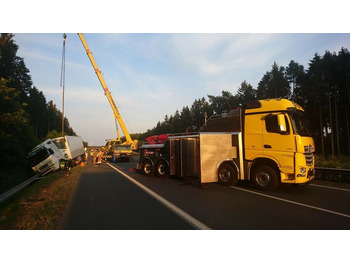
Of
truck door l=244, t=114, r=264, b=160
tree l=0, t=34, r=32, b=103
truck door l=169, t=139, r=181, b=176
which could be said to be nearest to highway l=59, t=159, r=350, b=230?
truck door l=244, t=114, r=264, b=160

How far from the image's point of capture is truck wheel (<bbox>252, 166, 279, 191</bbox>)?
823cm

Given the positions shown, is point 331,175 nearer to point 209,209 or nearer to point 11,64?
point 209,209

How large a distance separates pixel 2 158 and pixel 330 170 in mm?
26304

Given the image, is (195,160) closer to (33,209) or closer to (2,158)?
(33,209)

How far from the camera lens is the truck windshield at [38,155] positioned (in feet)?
59.4

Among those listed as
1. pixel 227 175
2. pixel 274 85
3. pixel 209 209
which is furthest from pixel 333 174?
pixel 274 85

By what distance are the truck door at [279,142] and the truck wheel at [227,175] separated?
5.12 feet

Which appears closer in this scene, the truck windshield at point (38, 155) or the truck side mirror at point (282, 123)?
the truck side mirror at point (282, 123)

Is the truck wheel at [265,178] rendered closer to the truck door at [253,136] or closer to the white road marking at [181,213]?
the truck door at [253,136]

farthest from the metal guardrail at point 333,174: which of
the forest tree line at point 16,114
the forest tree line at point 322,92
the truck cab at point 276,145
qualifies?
the forest tree line at point 16,114

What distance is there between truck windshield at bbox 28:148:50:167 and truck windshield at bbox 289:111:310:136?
17.5 meters

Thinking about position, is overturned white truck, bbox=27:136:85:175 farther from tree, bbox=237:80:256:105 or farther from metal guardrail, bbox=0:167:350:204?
tree, bbox=237:80:256:105

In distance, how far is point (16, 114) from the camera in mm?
18594

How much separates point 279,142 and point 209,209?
153 inches
